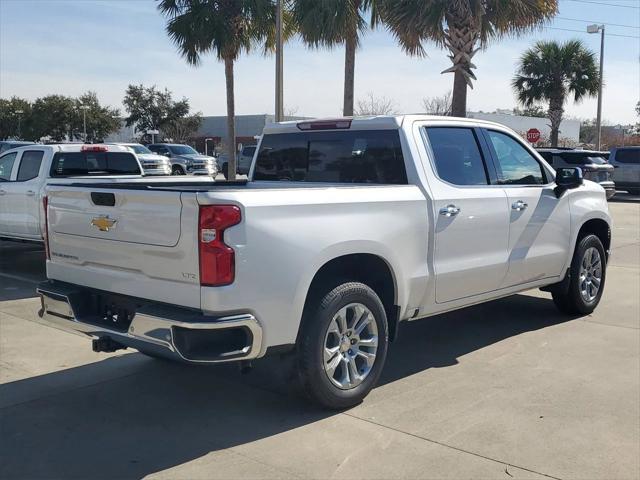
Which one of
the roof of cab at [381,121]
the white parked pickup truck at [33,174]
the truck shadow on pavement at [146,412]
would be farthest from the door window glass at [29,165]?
the roof of cab at [381,121]

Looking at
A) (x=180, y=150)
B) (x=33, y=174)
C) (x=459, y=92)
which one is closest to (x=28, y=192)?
(x=33, y=174)

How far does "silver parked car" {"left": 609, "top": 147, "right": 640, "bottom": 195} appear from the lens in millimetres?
26609

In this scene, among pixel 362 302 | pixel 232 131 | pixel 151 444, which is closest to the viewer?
pixel 151 444

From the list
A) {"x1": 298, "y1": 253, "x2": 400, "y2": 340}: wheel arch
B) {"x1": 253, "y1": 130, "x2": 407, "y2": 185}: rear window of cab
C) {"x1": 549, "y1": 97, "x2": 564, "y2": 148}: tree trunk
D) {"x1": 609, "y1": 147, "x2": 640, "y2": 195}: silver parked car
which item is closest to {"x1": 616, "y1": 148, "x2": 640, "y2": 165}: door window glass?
{"x1": 609, "y1": 147, "x2": 640, "y2": 195}: silver parked car

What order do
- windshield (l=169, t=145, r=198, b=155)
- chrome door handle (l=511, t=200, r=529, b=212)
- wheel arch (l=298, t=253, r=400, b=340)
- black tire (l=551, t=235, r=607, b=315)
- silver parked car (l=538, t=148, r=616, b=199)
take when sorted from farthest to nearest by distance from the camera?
windshield (l=169, t=145, r=198, b=155)
silver parked car (l=538, t=148, r=616, b=199)
black tire (l=551, t=235, r=607, b=315)
chrome door handle (l=511, t=200, r=529, b=212)
wheel arch (l=298, t=253, r=400, b=340)

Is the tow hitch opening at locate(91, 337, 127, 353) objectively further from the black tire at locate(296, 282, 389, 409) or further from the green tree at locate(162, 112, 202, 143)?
the green tree at locate(162, 112, 202, 143)

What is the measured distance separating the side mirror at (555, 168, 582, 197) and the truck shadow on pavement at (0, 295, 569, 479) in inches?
64.2

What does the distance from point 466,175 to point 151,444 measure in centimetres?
328

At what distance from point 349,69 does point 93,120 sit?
171 ft

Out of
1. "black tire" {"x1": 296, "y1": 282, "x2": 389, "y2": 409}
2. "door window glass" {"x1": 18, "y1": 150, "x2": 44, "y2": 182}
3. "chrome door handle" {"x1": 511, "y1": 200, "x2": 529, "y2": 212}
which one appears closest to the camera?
"black tire" {"x1": 296, "y1": 282, "x2": 389, "y2": 409}

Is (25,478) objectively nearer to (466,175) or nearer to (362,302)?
(362,302)

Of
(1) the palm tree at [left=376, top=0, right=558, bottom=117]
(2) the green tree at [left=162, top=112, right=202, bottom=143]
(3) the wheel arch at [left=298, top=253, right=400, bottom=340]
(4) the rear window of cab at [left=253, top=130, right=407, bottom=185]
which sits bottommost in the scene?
(3) the wheel arch at [left=298, top=253, right=400, bottom=340]

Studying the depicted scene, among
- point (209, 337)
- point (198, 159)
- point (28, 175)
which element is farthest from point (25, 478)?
point (198, 159)

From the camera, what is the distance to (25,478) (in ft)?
12.4
